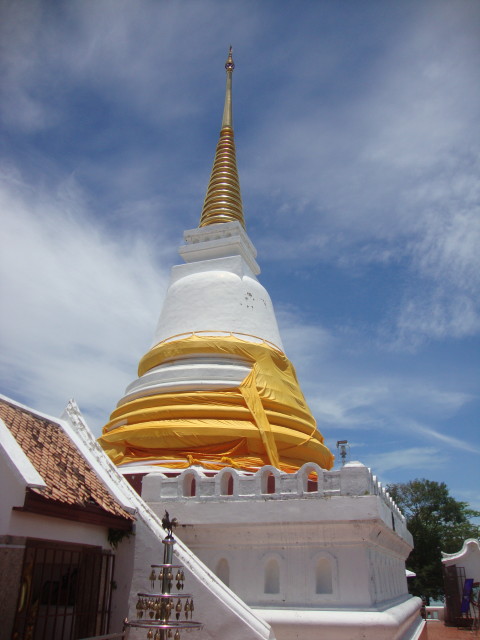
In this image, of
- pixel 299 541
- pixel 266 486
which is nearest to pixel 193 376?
pixel 266 486

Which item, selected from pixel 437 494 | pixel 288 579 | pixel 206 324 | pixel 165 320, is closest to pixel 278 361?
pixel 206 324

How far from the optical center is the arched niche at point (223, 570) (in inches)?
376

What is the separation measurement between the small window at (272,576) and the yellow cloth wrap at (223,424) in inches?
136

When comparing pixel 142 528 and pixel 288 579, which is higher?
pixel 142 528

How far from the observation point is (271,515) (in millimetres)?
9375

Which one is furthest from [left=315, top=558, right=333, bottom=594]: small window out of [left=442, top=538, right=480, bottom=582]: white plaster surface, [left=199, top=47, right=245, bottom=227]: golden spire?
[left=199, top=47, right=245, bottom=227]: golden spire

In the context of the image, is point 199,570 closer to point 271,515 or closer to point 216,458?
point 271,515

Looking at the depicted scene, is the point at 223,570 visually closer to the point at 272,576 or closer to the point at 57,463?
the point at 272,576

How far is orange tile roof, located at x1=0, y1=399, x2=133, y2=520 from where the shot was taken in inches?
290

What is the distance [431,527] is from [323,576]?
90.9ft

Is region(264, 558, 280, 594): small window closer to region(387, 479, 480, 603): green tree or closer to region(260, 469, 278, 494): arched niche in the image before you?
region(260, 469, 278, 494): arched niche

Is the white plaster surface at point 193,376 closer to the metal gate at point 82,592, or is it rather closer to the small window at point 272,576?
the small window at point 272,576

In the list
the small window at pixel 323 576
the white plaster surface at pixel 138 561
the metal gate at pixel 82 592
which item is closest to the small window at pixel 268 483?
the small window at pixel 323 576

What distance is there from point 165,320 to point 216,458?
20.7 ft
